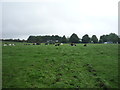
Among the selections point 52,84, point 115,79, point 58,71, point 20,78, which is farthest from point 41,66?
point 115,79

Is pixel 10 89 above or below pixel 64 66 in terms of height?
below

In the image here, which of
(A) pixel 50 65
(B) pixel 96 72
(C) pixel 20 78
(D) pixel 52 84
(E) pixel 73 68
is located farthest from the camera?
(A) pixel 50 65

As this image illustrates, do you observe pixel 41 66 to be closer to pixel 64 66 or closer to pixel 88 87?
pixel 64 66

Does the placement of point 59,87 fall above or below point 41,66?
below

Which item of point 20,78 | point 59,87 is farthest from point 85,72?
point 20,78

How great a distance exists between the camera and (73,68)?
13.2 metres

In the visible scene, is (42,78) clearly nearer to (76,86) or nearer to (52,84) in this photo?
(52,84)

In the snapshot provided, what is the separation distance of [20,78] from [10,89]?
1618mm

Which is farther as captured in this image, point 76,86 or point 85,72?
point 85,72

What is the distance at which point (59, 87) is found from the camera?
30.3ft

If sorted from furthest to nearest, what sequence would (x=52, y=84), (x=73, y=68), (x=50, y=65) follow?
(x=50, y=65)
(x=73, y=68)
(x=52, y=84)

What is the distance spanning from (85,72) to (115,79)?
294 centimetres

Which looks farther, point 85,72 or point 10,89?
point 85,72

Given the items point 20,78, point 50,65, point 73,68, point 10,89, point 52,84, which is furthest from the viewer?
Answer: point 50,65
